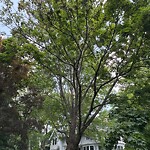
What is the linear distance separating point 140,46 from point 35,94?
30.3ft

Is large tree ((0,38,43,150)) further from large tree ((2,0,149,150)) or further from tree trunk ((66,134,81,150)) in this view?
tree trunk ((66,134,81,150))

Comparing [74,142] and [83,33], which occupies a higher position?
[83,33]

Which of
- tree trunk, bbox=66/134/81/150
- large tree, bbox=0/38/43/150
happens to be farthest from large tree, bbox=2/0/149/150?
large tree, bbox=0/38/43/150

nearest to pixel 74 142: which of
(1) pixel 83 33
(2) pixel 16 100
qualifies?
(1) pixel 83 33

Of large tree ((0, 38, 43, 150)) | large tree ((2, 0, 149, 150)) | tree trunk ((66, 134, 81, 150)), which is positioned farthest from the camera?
large tree ((0, 38, 43, 150))

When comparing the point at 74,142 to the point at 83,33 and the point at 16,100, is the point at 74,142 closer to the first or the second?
the point at 83,33

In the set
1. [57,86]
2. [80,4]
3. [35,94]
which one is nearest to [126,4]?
[80,4]

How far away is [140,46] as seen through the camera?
7480mm

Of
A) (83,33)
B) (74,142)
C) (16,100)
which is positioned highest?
(16,100)

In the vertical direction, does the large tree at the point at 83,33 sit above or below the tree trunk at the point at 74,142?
above

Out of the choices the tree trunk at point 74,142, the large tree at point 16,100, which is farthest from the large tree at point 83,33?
the large tree at point 16,100

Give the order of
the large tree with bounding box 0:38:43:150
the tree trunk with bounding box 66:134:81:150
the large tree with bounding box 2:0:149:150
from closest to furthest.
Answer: the large tree with bounding box 2:0:149:150, the tree trunk with bounding box 66:134:81:150, the large tree with bounding box 0:38:43:150

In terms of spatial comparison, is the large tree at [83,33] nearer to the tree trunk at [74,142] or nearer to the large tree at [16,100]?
the tree trunk at [74,142]

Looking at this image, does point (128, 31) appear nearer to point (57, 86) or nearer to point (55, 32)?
point (55, 32)
